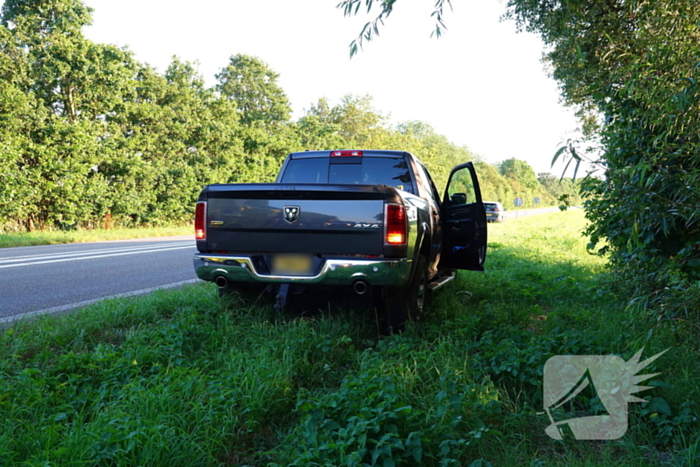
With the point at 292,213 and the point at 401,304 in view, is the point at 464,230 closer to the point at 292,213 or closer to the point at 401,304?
the point at 401,304

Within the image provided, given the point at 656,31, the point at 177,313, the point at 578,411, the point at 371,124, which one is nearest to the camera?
the point at 578,411

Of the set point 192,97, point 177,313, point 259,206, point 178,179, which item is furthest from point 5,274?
point 192,97

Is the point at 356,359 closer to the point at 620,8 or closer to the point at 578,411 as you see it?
the point at 578,411

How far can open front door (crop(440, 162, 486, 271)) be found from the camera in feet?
18.9

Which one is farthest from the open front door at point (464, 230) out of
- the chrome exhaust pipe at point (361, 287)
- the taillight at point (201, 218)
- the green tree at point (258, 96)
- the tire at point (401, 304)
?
the green tree at point (258, 96)

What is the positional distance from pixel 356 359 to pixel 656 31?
320cm

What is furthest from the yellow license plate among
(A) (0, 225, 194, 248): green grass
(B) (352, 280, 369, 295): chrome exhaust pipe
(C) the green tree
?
(C) the green tree

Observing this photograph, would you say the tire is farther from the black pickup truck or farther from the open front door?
the open front door

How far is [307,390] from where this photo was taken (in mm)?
3371

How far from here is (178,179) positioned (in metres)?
23.7

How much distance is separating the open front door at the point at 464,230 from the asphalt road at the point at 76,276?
3994 millimetres

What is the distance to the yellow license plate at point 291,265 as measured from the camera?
4.34m

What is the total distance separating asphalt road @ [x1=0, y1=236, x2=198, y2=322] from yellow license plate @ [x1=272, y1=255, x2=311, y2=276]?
2.83 metres

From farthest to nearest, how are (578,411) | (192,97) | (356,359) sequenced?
(192,97) < (356,359) < (578,411)
